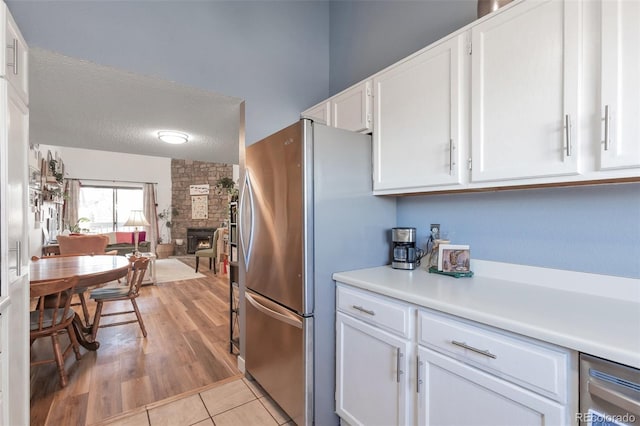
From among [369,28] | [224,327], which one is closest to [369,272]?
[369,28]

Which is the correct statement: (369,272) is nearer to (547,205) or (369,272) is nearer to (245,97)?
(547,205)

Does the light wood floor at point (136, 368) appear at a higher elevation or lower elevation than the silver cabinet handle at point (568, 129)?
lower

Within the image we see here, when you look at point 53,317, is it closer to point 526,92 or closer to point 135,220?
point 526,92

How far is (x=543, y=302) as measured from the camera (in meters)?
1.13

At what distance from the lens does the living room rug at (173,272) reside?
576cm

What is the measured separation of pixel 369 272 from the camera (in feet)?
5.63

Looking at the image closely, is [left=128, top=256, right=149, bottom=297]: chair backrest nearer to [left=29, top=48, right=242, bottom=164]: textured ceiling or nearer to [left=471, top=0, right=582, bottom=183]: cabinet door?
[left=29, top=48, right=242, bottom=164]: textured ceiling

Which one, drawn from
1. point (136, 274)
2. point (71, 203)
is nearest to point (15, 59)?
point (136, 274)

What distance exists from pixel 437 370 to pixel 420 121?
4.05 ft

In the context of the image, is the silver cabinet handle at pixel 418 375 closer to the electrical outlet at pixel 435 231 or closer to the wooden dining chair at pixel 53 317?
the electrical outlet at pixel 435 231

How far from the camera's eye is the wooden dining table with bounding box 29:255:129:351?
2328mm

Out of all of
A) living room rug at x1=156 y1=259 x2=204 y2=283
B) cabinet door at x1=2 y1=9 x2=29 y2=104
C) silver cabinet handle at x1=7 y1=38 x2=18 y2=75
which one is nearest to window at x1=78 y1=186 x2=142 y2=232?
living room rug at x1=156 y1=259 x2=204 y2=283

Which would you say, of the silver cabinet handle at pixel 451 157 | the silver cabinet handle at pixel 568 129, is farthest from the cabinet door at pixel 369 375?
the silver cabinet handle at pixel 568 129

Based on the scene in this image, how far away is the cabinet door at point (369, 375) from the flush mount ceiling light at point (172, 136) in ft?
9.35
